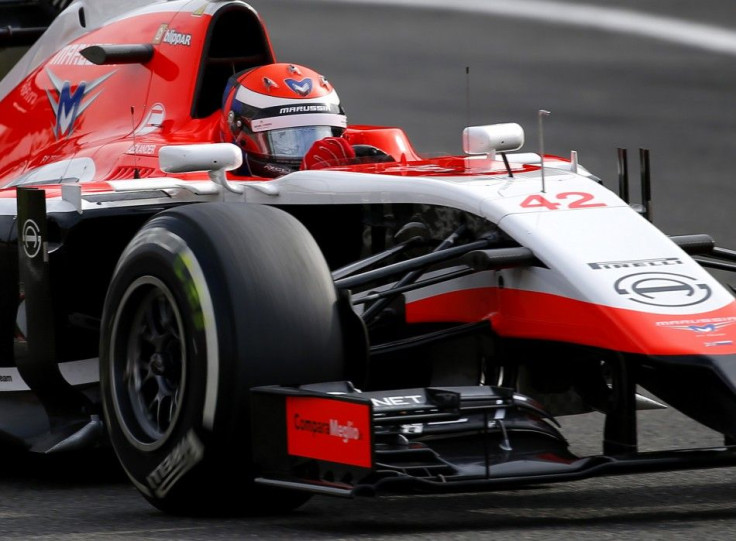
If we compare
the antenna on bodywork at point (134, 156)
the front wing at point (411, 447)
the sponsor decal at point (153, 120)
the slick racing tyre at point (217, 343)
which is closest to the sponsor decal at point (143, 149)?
the antenna on bodywork at point (134, 156)

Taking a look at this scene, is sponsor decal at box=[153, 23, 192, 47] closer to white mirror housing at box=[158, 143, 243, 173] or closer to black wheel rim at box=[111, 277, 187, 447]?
white mirror housing at box=[158, 143, 243, 173]

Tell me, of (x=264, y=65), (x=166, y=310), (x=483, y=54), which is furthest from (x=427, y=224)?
(x=483, y=54)

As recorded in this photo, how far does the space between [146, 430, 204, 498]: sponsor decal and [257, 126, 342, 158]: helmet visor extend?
2081mm

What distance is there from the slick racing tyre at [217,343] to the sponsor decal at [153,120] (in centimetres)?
215

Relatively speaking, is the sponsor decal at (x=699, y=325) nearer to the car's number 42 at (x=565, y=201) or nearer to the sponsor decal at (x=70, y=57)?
the car's number 42 at (x=565, y=201)

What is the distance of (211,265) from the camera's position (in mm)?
4664

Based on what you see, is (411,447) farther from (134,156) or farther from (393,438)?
(134,156)

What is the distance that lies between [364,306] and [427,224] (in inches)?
Result: 15.8

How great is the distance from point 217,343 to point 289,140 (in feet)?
7.11

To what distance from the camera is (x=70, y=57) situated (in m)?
7.67

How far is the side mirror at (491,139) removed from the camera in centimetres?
568

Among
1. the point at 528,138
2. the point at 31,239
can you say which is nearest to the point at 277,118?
the point at 31,239

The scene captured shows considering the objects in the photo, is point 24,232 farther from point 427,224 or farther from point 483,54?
point 483,54

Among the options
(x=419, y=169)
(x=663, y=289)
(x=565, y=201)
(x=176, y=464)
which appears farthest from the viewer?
(x=419, y=169)
